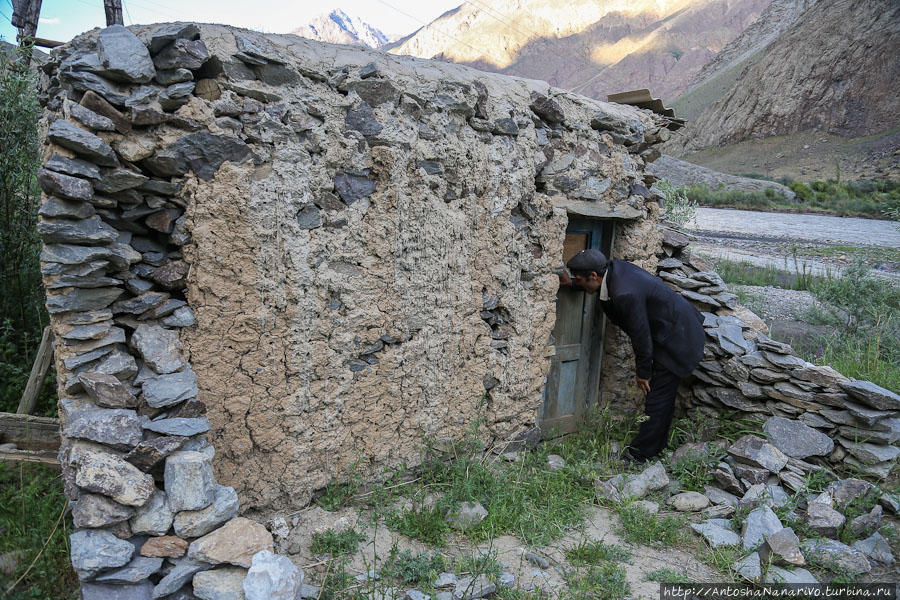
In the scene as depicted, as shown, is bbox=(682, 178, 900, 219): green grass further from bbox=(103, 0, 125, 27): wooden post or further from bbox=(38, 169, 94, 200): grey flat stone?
bbox=(38, 169, 94, 200): grey flat stone

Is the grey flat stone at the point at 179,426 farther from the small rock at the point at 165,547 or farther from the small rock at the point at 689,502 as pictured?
the small rock at the point at 689,502

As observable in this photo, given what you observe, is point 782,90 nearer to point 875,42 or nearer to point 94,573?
point 875,42

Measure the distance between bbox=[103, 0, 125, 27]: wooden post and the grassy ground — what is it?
775 centimetres

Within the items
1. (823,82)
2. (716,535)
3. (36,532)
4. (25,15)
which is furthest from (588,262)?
(823,82)

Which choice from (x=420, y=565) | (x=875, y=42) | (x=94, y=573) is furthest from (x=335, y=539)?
(x=875, y=42)

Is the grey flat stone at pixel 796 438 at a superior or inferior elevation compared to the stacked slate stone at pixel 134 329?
inferior

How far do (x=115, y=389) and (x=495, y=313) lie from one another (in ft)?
7.62

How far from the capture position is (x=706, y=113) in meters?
36.9

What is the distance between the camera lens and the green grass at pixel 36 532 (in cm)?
223

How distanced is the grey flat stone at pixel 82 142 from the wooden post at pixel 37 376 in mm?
1733

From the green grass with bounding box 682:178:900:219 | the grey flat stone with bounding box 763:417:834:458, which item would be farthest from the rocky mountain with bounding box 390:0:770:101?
the grey flat stone with bounding box 763:417:834:458

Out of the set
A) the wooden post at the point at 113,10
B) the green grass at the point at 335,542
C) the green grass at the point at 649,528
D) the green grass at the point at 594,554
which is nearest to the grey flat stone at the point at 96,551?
the green grass at the point at 335,542

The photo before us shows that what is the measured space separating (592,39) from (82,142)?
306 feet

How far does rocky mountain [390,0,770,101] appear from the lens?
71562 millimetres
